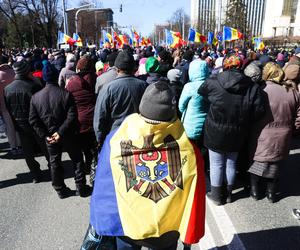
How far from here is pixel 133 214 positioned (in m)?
2.11

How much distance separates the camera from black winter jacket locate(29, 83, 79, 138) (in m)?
4.16

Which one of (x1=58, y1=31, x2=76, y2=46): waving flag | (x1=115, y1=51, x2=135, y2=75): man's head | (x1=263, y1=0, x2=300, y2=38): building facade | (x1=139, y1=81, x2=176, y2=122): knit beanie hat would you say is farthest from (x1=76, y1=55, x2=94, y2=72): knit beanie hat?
(x1=263, y1=0, x2=300, y2=38): building facade

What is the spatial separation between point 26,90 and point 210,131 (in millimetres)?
2890

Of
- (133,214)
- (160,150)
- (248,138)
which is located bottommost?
(248,138)

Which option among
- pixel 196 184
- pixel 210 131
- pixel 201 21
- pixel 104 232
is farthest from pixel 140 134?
pixel 201 21

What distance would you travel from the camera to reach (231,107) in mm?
3820

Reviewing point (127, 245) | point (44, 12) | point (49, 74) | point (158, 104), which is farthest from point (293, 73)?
point (44, 12)

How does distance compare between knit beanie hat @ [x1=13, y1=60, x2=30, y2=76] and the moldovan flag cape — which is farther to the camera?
knit beanie hat @ [x1=13, y1=60, x2=30, y2=76]

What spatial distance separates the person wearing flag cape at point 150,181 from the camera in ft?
6.77

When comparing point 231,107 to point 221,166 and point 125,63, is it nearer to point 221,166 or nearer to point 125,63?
point 221,166

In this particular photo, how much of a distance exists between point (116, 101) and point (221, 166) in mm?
1622

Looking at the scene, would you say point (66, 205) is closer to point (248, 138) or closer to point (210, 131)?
point (210, 131)

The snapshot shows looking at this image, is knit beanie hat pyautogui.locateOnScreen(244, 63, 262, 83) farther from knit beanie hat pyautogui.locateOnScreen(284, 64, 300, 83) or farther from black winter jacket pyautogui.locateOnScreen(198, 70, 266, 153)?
knit beanie hat pyautogui.locateOnScreen(284, 64, 300, 83)

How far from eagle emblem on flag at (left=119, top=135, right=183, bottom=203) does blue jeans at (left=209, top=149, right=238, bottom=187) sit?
6.99ft
